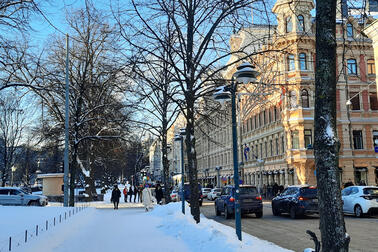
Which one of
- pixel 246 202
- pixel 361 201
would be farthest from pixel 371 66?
pixel 246 202

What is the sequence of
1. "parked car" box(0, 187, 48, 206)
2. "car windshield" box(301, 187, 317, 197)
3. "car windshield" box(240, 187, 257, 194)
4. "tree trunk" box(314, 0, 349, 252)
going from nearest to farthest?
"tree trunk" box(314, 0, 349, 252), "car windshield" box(301, 187, 317, 197), "car windshield" box(240, 187, 257, 194), "parked car" box(0, 187, 48, 206)

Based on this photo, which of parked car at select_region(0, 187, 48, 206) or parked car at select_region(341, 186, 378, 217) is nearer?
parked car at select_region(341, 186, 378, 217)

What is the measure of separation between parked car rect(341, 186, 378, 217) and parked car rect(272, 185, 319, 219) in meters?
2.10

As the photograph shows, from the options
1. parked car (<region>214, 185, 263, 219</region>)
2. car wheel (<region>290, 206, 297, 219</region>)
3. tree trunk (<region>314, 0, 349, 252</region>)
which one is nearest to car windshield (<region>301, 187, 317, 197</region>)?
car wheel (<region>290, 206, 297, 219</region>)

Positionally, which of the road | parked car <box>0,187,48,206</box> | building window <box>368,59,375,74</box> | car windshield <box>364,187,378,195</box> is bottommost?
the road

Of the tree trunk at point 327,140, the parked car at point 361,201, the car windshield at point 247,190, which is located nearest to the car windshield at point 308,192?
the parked car at point 361,201

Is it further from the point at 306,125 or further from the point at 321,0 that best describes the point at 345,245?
the point at 306,125

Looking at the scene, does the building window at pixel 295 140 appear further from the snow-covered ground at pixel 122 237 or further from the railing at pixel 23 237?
the railing at pixel 23 237

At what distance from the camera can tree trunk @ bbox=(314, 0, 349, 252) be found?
5770 mm

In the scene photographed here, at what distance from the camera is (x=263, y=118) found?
5159 centimetres

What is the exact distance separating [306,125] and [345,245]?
3675 centimetres

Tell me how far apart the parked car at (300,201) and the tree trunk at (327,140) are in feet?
47.0

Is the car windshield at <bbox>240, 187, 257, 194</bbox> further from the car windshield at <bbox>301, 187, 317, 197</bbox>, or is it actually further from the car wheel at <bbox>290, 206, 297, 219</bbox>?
the car windshield at <bbox>301, 187, 317, 197</bbox>

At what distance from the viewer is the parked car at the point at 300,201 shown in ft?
64.1
